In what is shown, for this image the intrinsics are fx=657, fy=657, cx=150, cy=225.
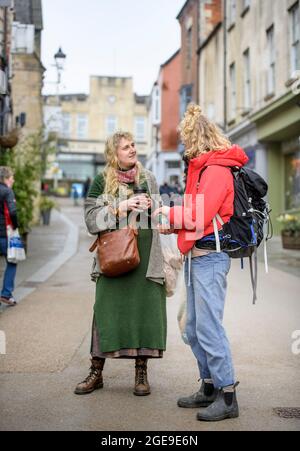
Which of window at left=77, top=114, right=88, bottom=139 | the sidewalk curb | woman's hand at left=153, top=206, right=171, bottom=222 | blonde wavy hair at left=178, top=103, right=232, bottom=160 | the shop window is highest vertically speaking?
window at left=77, top=114, right=88, bottom=139

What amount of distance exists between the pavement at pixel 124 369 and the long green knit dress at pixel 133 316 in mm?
342

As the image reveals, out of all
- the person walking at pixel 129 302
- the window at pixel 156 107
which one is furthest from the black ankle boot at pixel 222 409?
the window at pixel 156 107

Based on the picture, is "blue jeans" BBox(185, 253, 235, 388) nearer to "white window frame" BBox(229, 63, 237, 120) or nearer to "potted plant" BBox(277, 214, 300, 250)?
"potted plant" BBox(277, 214, 300, 250)

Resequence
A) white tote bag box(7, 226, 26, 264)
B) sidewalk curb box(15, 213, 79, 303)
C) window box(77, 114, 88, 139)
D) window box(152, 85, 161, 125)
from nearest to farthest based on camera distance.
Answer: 1. white tote bag box(7, 226, 26, 264)
2. sidewalk curb box(15, 213, 79, 303)
3. window box(152, 85, 161, 125)
4. window box(77, 114, 88, 139)

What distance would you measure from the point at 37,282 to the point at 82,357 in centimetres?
510

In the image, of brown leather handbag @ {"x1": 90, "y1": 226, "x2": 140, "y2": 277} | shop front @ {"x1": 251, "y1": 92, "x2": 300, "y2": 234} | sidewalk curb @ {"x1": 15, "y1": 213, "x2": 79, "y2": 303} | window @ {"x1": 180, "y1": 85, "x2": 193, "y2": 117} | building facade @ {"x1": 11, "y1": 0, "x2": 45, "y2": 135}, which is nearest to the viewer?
brown leather handbag @ {"x1": 90, "y1": 226, "x2": 140, "y2": 277}

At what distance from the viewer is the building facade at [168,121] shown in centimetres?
4303

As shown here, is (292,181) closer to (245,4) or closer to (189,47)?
(245,4)

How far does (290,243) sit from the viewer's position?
15992 millimetres

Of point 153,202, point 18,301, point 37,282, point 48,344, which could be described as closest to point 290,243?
point 37,282

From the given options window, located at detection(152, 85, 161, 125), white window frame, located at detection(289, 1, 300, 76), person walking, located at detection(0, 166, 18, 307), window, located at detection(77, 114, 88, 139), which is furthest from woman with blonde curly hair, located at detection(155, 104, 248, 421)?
window, located at detection(77, 114, 88, 139)

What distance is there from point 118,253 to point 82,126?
62835mm

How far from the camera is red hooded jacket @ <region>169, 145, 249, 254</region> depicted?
13.0 feet

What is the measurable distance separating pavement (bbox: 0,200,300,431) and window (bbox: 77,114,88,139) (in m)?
56.9
